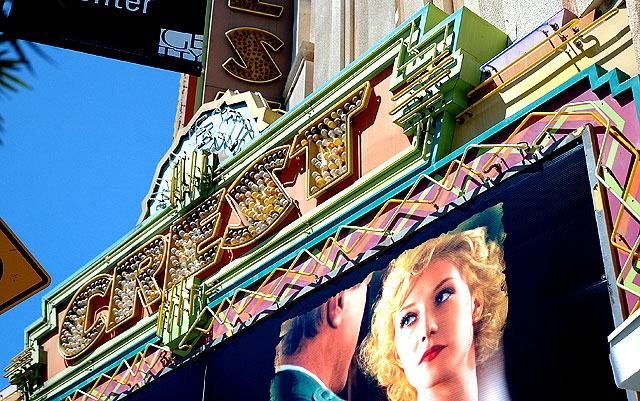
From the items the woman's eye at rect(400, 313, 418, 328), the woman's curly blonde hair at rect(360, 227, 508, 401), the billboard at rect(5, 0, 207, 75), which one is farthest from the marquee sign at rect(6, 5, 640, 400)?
the billboard at rect(5, 0, 207, 75)

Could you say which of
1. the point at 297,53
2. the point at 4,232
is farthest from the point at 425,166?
the point at 297,53

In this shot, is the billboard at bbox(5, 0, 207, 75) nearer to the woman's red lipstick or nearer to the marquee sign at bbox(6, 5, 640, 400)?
the marquee sign at bbox(6, 5, 640, 400)

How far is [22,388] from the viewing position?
15.5m

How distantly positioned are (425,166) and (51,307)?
877 cm

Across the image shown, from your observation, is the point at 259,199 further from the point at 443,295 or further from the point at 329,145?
the point at 443,295

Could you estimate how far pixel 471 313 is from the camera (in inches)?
288

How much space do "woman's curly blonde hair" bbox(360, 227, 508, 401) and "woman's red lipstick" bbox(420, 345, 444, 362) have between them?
11.3 inches

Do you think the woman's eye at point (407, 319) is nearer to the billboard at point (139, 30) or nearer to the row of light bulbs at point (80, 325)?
the billboard at point (139, 30)

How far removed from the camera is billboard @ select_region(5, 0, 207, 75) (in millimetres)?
8391

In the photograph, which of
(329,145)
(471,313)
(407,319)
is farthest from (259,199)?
(471,313)

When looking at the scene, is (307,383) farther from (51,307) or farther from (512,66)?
(51,307)

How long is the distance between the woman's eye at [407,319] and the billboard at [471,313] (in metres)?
0.02

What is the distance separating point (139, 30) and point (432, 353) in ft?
13.1

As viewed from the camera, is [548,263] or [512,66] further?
[512,66]
